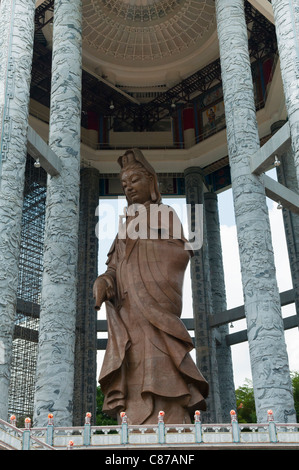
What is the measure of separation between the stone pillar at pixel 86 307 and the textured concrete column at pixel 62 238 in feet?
20.3

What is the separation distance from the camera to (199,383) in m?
7.23

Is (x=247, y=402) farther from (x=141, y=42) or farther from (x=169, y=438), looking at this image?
(x=169, y=438)

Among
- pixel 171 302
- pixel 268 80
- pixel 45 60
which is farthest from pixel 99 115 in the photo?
pixel 171 302

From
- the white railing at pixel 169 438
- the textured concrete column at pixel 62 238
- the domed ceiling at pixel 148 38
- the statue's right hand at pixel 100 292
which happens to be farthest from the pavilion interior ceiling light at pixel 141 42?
the white railing at pixel 169 438

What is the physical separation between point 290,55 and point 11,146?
421 centimetres

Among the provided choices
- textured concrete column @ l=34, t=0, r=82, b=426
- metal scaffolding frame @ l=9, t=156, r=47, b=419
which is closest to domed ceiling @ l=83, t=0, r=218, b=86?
metal scaffolding frame @ l=9, t=156, r=47, b=419

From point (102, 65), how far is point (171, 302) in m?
10.9

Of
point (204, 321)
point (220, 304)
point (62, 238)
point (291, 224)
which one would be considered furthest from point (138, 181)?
point (220, 304)

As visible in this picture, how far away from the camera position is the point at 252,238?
842 cm

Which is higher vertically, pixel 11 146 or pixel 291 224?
pixel 291 224

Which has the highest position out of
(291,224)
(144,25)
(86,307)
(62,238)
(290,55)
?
(144,25)

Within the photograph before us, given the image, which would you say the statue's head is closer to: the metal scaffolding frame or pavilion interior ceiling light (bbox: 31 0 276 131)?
the metal scaffolding frame

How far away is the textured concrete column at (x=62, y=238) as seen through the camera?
768 centimetres

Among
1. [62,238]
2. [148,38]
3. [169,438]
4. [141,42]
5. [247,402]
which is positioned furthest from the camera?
[247,402]
